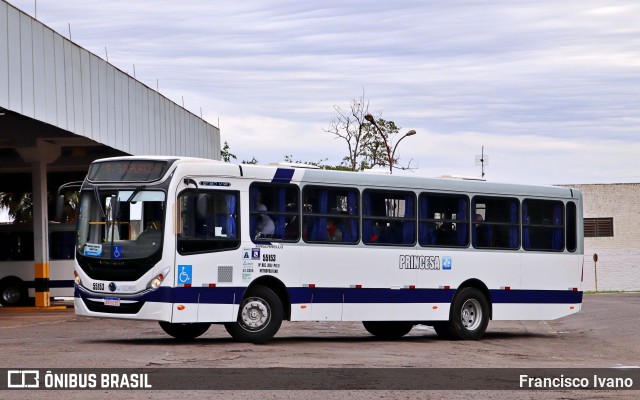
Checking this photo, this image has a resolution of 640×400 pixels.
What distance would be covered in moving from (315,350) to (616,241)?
55200mm

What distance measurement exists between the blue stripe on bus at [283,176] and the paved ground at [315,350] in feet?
8.58

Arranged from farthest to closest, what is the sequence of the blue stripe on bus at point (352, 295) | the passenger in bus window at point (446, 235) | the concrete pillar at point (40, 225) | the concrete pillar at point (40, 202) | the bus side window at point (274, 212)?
1. the concrete pillar at point (40, 225)
2. the concrete pillar at point (40, 202)
3. the passenger in bus window at point (446, 235)
4. the bus side window at point (274, 212)
5. the blue stripe on bus at point (352, 295)

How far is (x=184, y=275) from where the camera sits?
1819 centimetres

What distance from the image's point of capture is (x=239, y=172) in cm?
1900

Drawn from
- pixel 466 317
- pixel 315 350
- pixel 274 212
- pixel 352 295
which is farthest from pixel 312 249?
pixel 466 317

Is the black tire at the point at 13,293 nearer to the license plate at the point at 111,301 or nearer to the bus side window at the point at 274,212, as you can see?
the bus side window at the point at 274,212

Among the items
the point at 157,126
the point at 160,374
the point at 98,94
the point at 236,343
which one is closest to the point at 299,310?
the point at 236,343

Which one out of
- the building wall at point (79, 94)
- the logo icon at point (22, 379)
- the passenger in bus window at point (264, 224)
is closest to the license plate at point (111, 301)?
the passenger in bus window at point (264, 224)

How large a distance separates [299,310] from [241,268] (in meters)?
1.37

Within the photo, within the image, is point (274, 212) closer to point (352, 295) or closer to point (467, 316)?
point (352, 295)

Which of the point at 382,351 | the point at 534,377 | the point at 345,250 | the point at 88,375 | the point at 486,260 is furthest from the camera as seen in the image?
the point at 486,260

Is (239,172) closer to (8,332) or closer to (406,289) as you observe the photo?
(406,289)

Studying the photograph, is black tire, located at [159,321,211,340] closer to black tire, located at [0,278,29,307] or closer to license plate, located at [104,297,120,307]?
license plate, located at [104,297,120,307]

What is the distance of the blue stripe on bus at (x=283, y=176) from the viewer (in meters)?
19.5
